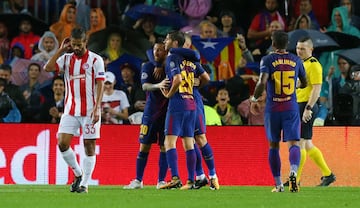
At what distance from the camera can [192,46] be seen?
72.1 ft

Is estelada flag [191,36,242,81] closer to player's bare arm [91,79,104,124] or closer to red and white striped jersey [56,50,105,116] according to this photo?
red and white striped jersey [56,50,105,116]

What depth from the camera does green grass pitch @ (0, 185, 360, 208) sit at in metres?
13.0

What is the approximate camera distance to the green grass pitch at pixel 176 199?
13.0 metres

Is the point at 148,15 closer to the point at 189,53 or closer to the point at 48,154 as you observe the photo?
the point at 48,154

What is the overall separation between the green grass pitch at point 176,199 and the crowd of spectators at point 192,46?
4.67 metres

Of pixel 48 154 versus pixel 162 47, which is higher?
pixel 162 47

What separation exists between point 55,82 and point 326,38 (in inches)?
197

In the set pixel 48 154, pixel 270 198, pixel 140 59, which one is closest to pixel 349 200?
pixel 270 198

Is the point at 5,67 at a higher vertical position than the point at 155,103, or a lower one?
higher

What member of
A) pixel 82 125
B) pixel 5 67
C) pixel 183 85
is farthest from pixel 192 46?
pixel 82 125

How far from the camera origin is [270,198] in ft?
47.0

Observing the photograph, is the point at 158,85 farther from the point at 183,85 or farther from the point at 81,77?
the point at 81,77

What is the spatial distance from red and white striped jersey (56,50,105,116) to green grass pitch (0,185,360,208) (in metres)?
1.11

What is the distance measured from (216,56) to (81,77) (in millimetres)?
7070
